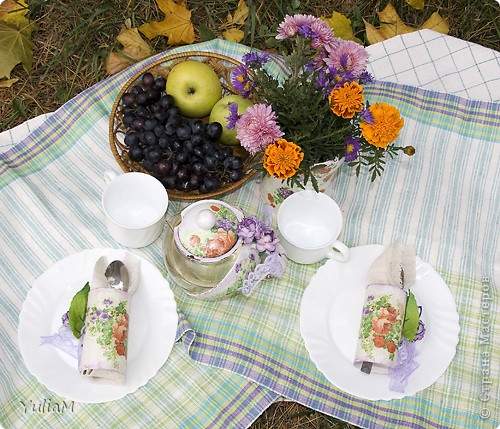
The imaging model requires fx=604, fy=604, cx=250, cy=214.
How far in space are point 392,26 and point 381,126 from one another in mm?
667

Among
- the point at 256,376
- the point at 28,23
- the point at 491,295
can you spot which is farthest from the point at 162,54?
the point at 491,295

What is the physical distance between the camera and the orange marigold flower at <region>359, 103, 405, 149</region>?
96 cm

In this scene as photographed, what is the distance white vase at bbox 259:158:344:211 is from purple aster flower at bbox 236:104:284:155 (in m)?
0.12

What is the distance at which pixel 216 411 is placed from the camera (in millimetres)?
1092

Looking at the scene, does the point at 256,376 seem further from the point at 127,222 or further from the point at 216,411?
the point at 127,222

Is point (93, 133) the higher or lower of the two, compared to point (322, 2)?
lower

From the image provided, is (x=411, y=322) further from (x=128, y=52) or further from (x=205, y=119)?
(x=128, y=52)

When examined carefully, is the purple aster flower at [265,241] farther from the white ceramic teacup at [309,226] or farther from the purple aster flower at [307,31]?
the purple aster flower at [307,31]

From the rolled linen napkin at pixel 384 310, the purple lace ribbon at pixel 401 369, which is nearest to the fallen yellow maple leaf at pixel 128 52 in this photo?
the rolled linen napkin at pixel 384 310

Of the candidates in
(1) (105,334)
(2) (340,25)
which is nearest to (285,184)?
(1) (105,334)

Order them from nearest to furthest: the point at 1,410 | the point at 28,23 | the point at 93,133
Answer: the point at 1,410
the point at 93,133
the point at 28,23

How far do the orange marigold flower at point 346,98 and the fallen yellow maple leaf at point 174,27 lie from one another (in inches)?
24.5

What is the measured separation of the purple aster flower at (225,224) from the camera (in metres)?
1.01

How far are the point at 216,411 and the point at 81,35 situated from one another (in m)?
0.97
